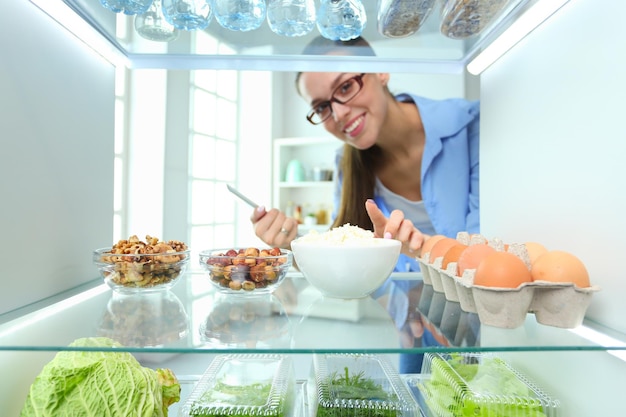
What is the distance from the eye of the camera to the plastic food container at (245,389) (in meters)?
0.56

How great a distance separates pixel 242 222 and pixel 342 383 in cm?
279

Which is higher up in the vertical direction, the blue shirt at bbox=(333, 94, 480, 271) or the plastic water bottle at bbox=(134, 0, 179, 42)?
the plastic water bottle at bbox=(134, 0, 179, 42)

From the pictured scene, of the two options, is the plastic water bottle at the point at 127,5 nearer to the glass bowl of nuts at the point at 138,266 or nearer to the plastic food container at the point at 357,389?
the glass bowl of nuts at the point at 138,266

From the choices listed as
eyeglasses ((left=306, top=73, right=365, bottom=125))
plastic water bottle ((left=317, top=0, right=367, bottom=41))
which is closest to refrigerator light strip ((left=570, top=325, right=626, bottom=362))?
plastic water bottle ((left=317, top=0, right=367, bottom=41))

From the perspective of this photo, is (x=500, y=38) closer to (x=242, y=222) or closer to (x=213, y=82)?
(x=213, y=82)

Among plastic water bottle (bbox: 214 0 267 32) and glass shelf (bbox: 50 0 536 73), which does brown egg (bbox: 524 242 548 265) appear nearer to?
glass shelf (bbox: 50 0 536 73)

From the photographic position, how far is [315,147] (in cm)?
365

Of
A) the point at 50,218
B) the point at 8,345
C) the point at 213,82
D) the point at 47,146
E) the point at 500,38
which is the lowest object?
the point at 8,345

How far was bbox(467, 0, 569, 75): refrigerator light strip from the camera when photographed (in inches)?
25.1

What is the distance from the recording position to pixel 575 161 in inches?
23.0

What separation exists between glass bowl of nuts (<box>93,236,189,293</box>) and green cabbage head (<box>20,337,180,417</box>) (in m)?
0.14

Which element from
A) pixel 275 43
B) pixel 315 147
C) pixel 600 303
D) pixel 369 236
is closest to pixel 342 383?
pixel 369 236

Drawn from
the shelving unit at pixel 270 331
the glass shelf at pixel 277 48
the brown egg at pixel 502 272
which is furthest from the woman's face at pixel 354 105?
the brown egg at pixel 502 272

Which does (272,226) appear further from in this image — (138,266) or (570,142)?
(570,142)
